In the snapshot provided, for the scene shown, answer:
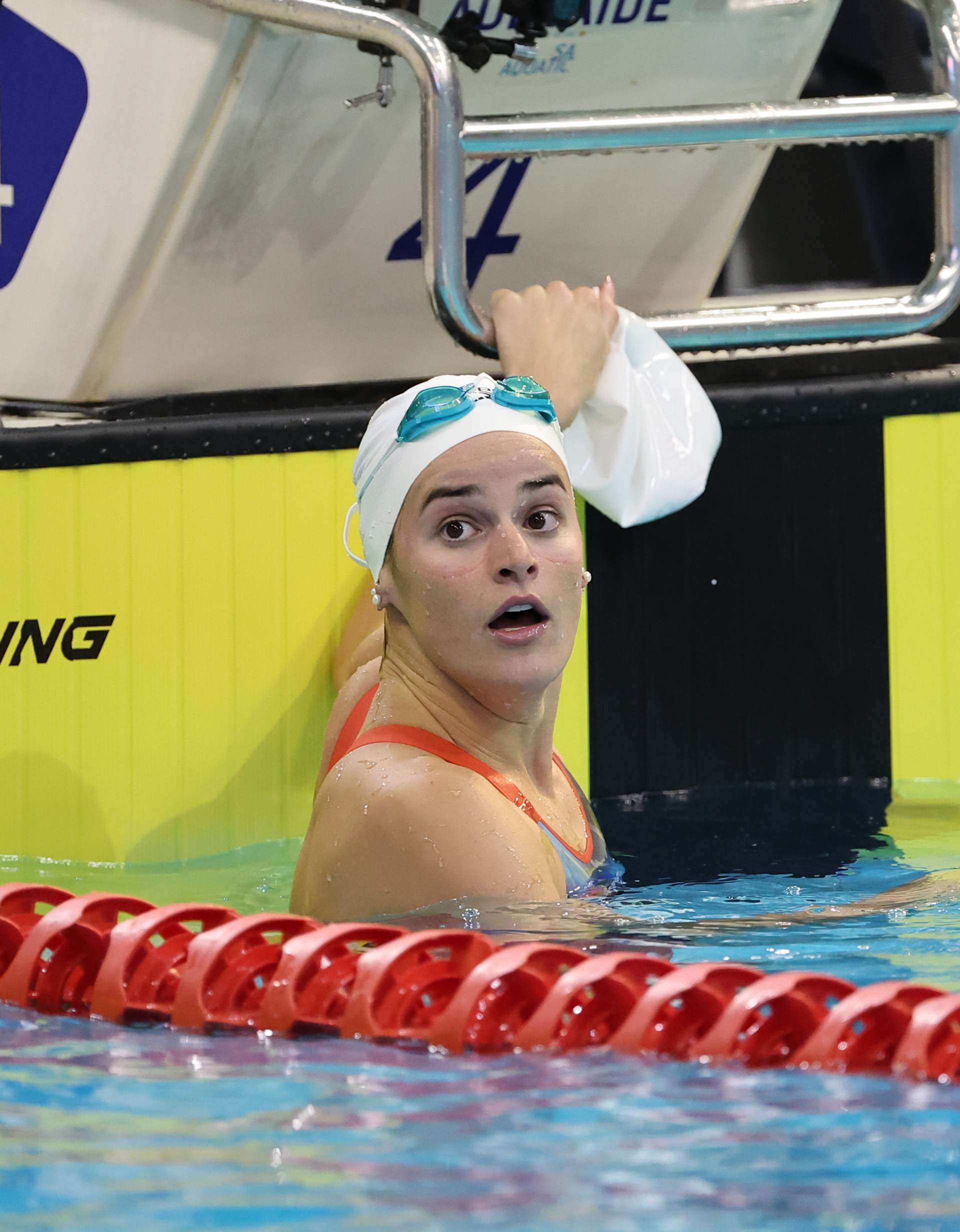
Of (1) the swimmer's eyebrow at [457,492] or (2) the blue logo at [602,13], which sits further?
(2) the blue logo at [602,13]

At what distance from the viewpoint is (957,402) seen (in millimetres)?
3738

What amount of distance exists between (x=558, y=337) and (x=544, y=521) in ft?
3.12

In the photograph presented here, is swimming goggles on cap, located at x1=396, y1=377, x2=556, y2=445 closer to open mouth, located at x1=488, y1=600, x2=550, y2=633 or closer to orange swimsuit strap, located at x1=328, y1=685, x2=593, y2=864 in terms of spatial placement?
open mouth, located at x1=488, y1=600, x2=550, y2=633

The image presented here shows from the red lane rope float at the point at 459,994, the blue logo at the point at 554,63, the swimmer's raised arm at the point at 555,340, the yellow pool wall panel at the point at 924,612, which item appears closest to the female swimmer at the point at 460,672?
the red lane rope float at the point at 459,994

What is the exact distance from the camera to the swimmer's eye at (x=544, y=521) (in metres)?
2.47

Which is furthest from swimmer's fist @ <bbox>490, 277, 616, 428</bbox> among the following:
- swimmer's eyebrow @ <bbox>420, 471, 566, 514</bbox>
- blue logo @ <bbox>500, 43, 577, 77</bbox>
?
swimmer's eyebrow @ <bbox>420, 471, 566, 514</bbox>

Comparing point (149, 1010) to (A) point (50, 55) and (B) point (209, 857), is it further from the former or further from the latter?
(A) point (50, 55)

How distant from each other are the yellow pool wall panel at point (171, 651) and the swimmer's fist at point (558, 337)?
48 cm

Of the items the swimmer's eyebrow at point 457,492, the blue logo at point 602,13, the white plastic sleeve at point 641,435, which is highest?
the blue logo at point 602,13

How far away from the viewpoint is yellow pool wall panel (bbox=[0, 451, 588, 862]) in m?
3.41

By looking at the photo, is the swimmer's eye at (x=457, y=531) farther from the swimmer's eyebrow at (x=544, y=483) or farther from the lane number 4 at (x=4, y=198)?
the lane number 4 at (x=4, y=198)

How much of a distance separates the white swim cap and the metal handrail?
71 centimetres

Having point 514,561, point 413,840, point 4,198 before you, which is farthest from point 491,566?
point 4,198

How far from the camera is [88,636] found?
3.42 meters
